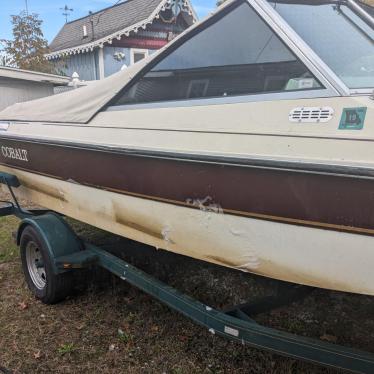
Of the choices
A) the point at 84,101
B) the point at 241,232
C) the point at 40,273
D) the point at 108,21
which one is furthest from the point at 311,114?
the point at 108,21

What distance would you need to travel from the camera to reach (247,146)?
2.05 meters

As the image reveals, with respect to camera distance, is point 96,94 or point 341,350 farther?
point 96,94

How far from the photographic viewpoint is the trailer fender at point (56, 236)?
10.2ft

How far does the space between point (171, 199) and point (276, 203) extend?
64 centimetres

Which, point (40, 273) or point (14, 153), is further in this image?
point (14, 153)

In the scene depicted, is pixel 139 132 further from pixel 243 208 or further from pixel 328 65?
pixel 328 65

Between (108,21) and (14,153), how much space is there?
499 inches

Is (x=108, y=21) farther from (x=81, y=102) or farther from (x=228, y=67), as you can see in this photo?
(x=228, y=67)

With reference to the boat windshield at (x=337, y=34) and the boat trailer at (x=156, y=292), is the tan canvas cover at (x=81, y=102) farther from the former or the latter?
the boat windshield at (x=337, y=34)

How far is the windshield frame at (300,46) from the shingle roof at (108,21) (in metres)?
12.2

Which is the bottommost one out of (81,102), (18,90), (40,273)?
(40,273)

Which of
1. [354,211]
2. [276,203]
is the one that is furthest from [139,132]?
[354,211]

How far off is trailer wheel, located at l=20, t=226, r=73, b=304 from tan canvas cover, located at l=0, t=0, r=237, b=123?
2.88 feet

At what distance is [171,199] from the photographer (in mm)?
2381
